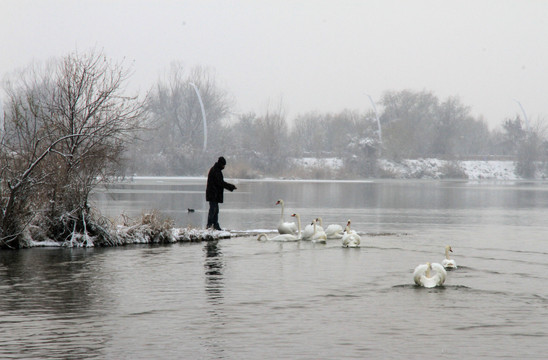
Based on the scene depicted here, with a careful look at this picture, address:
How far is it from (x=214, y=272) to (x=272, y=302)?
3.13m

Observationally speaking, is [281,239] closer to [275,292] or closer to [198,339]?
[275,292]

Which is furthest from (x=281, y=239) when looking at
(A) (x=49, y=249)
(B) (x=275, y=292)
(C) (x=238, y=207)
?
(C) (x=238, y=207)

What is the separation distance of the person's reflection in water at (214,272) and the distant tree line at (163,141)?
2.53m

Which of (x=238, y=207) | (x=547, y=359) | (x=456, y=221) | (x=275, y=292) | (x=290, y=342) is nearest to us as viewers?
(x=547, y=359)

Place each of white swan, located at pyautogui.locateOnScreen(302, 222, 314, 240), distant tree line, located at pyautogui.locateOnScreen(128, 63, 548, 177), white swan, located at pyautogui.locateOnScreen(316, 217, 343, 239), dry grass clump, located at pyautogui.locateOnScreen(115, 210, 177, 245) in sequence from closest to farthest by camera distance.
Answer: dry grass clump, located at pyautogui.locateOnScreen(115, 210, 177, 245)
white swan, located at pyautogui.locateOnScreen(302, 222, 314, 240)
white swan, located at pyautogui.locateOnScreen(316, 217, 343, 239)
distant tree line, located at pyautogui.locateOnScreen(128, 63, 548, 177)

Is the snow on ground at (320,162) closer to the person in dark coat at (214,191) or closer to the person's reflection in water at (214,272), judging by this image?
the person in dark coat at (214,191)

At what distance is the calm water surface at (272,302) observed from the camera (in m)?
8.21

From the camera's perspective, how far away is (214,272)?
13828 millimetres

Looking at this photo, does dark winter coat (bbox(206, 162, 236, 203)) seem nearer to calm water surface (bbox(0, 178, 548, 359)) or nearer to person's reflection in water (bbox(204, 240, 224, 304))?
calm water surface (bbox(0, 178, 548, 359))

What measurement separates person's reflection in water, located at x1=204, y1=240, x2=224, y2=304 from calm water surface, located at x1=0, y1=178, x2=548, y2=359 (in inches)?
1.2

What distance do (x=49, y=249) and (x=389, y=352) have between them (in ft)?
36.0

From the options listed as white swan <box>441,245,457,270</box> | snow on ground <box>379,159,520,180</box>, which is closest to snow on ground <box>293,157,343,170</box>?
snow on ground <box>379,159,520,180</box>

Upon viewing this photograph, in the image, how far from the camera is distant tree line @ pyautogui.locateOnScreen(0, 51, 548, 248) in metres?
17.5

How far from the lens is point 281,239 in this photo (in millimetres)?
19375
